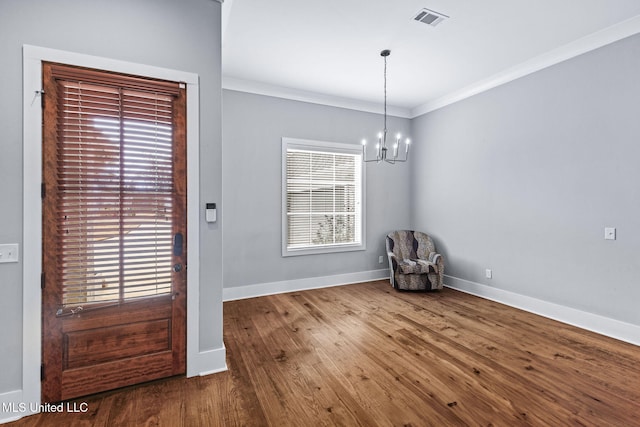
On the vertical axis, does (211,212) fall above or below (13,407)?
above

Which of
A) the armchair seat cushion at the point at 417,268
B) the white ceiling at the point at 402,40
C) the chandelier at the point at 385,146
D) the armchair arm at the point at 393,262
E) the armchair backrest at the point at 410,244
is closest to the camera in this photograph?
the white ceiling at the point at 402,40

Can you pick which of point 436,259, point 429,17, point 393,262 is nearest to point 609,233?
point 436,259

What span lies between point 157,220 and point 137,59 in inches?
47.1

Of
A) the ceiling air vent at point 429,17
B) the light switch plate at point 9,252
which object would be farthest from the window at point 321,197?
the light switch plate at point 9,252

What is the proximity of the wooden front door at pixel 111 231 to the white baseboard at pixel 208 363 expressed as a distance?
8cm

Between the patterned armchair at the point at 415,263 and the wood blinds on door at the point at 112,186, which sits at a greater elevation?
the wood blinds on door at the point at 112,186

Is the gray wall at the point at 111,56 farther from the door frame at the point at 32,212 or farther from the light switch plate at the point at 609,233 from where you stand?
the light switch plate at the point at 609,233

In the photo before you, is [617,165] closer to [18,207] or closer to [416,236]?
[416,236]

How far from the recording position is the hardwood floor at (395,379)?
72.6 inches

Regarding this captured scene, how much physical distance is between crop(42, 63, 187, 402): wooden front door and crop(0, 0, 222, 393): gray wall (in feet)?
0.47

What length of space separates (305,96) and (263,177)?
1478 mm

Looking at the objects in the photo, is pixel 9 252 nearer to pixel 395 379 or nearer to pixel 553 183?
pixel 395 379

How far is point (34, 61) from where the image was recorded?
6.15ft

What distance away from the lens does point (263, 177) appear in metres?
4.38
